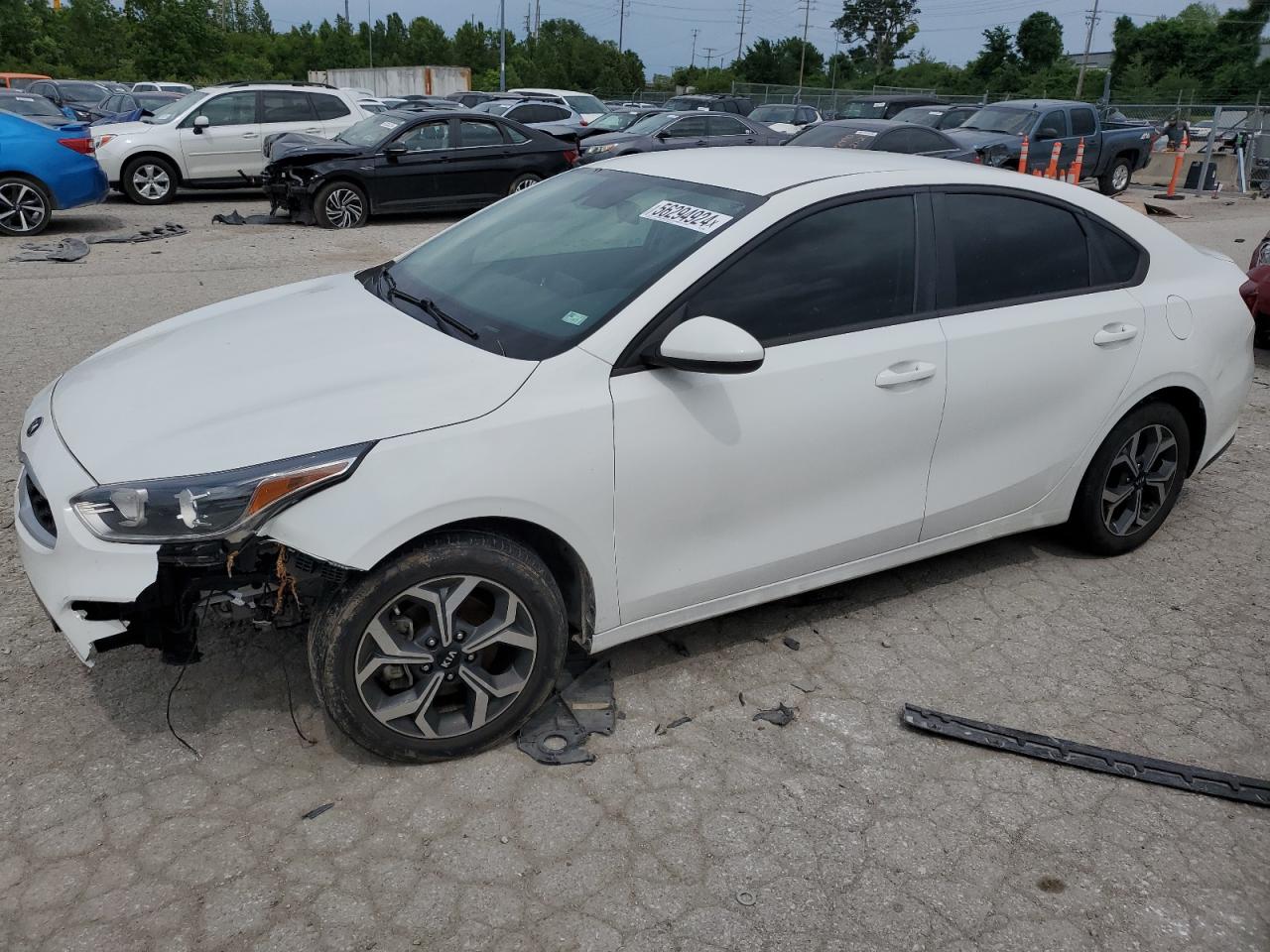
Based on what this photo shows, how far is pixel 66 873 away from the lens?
2611 mm

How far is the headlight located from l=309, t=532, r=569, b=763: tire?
32cm

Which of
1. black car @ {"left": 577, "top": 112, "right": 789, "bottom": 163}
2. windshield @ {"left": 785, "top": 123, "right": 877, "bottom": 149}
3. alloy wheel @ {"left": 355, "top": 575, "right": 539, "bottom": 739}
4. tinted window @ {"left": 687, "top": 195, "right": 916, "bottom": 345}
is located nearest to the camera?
alloy wheel @ {"left": 355, "top": 575, "right": 539, "bottom": 739}

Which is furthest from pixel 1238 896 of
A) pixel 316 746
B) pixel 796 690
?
pixel 316 746

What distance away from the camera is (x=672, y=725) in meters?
3.29

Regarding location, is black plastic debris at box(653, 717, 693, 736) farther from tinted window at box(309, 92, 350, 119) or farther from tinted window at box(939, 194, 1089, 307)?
tinted window at box(309, 92, 350, 119)

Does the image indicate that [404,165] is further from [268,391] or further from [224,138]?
[268,391]

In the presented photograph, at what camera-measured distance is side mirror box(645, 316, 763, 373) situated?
2.92 m

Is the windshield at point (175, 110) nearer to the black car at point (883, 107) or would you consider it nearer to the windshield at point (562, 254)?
the windshield at point (562, 254)

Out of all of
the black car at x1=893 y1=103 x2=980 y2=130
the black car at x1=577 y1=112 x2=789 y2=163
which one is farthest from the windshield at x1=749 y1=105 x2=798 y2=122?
the black car at x1=577 y1=112 x2=789 y2=163

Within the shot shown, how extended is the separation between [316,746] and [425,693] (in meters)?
0.45

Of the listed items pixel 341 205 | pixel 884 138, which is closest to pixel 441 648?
pixel 341 205

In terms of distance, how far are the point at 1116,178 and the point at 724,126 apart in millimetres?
8136

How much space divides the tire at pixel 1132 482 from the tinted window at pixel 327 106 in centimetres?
1414

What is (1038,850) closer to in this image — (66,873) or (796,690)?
(796,690)
